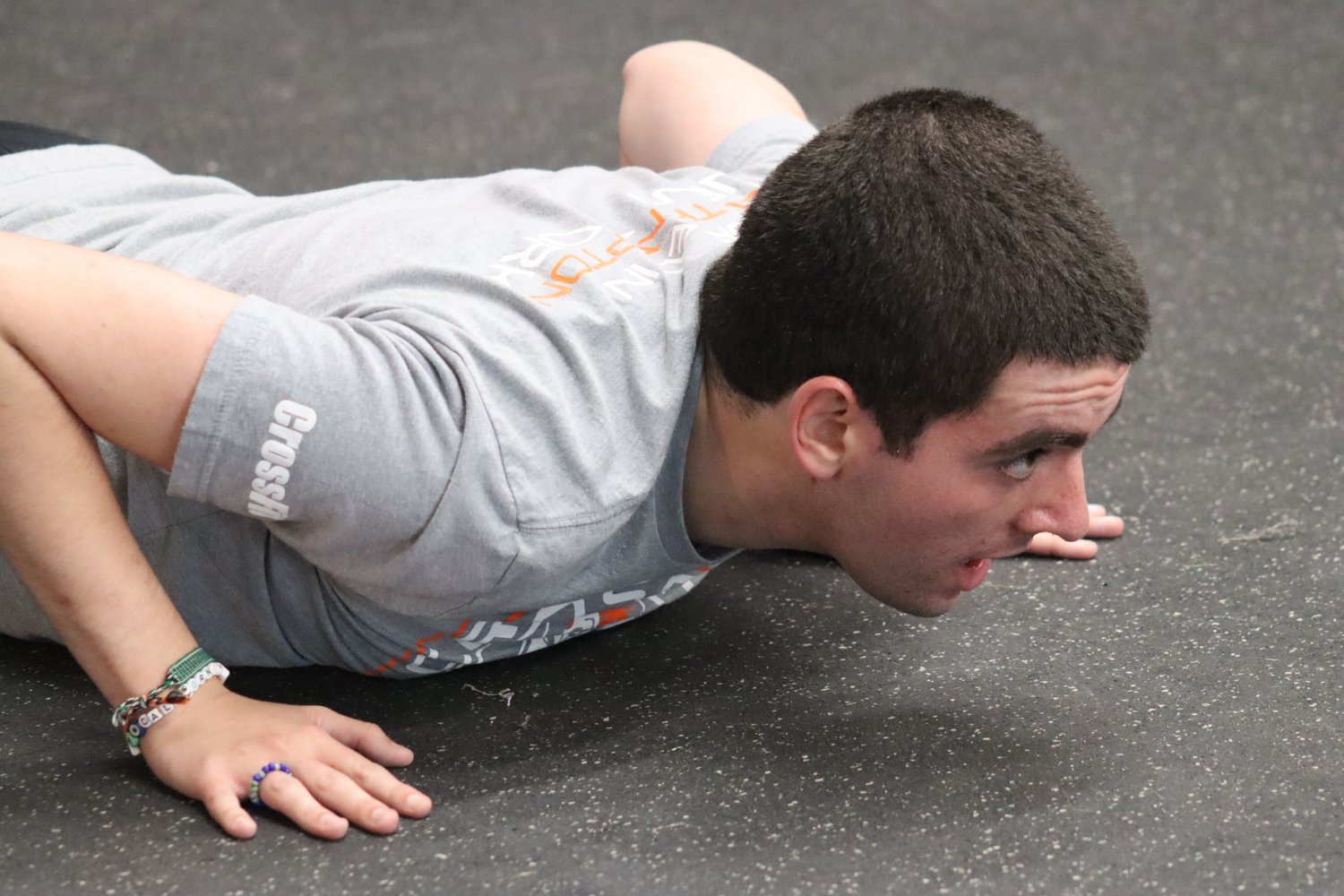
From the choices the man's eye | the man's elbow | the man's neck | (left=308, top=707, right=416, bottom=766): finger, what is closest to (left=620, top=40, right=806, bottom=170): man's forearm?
the man's elbow

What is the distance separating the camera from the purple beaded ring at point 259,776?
0.82 meters

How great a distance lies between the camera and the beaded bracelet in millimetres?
840

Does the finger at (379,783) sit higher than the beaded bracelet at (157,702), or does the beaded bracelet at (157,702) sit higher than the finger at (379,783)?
the beaded bracelet at (157,702)

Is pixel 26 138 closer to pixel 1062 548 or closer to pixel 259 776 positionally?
pixel 259 776

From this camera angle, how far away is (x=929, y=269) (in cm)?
79

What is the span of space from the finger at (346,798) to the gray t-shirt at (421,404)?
0.11 metres

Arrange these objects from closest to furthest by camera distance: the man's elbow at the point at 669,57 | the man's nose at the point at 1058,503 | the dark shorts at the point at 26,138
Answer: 1. the man's nose at the point at 1058,503
2. the dark shorts at the point at 26,138
3. the man's elbow at the point at 669,57

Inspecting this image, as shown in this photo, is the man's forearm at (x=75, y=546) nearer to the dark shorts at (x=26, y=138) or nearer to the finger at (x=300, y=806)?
the finger at (x=300, y=806)

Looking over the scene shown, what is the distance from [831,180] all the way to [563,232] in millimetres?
214

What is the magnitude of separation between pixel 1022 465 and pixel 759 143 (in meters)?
0.44

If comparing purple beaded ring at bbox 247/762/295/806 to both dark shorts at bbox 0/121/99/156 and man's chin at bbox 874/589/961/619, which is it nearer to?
man's chin at bbox 874/589/961/619

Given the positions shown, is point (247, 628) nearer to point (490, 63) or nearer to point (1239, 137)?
point (490, 63)

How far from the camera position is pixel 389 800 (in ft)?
2.73

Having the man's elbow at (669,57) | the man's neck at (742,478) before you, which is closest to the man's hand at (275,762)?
the man's neck at (742,478)
